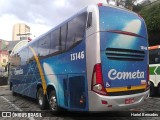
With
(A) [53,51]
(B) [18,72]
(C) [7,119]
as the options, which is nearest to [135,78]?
(A) [53,51]

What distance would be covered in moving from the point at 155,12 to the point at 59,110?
1791cm

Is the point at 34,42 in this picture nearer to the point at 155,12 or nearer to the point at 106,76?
the point at 106,76

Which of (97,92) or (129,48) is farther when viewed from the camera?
(129,48)

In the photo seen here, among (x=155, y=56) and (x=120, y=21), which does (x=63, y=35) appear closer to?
(x=120, y=21)

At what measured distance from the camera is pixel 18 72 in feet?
52.5

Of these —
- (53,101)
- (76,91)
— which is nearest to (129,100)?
(76,91)

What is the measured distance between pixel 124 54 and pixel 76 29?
65.3 inches

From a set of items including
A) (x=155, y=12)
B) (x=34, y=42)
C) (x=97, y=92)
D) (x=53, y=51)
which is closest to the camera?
(x=97, y=92)

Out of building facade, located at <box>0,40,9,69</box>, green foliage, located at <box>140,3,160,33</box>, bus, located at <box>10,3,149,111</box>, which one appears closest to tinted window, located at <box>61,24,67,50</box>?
bus, located at <box>10,3,149,111</box>

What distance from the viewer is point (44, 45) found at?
1113 centimetres

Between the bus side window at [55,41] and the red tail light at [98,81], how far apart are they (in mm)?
2616

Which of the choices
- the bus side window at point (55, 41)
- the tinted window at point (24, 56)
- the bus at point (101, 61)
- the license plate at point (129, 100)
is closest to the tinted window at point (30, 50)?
the tinted window at point (24, 56)

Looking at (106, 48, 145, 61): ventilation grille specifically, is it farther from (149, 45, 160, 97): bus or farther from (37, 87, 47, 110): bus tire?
(149, 45, 160, 97): bus

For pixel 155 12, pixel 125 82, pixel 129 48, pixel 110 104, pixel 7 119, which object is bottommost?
pixel 7 119
